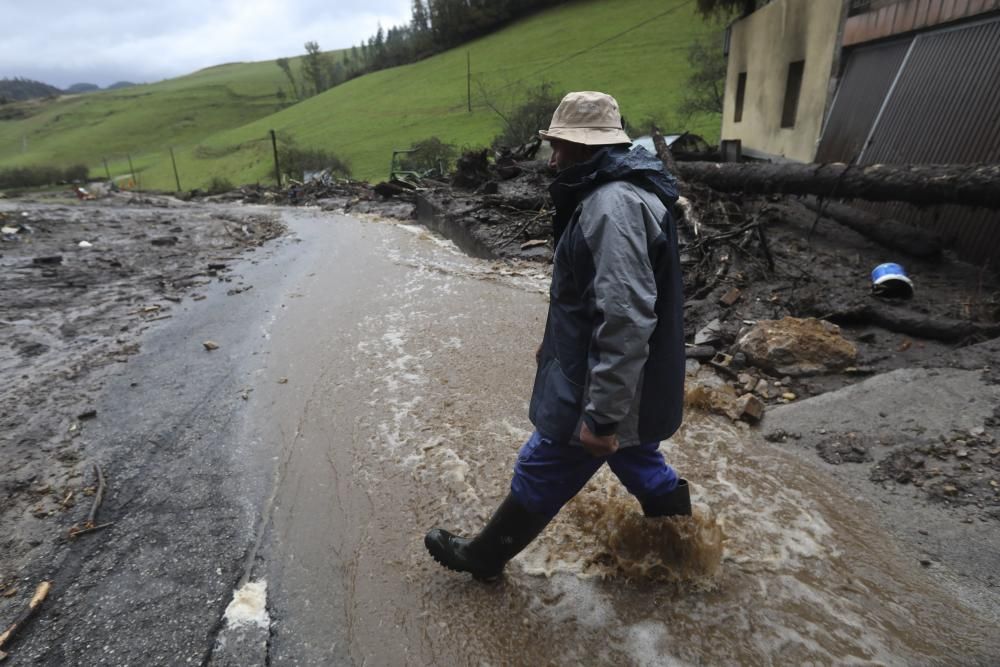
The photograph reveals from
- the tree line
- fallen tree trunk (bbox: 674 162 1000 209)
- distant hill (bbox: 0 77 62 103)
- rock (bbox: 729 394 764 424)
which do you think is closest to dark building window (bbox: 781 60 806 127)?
fallen tree trunk (bbox: 674 162 1000 209)

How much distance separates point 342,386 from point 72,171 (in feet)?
199

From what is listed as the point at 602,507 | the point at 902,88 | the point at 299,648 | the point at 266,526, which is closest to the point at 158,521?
the point at 266,526

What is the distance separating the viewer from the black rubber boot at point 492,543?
2.31m

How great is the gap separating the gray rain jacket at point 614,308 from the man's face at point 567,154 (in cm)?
11

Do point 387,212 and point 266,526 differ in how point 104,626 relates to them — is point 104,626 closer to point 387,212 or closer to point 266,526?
point 266,526

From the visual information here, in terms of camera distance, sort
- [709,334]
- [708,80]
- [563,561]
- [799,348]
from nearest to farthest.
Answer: [563,561] → [799,348] → [709,334] → [708,80]

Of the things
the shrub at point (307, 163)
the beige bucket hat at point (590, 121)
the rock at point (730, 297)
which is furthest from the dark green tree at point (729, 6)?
the shrub at point (307, 163)

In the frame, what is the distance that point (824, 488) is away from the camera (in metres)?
3.24

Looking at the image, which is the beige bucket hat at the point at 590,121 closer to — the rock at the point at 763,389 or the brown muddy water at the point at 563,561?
the brown muddy water at the point at 563,561

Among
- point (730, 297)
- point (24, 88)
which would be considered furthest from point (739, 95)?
point (24, 88)

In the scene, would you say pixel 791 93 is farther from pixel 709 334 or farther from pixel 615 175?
pixel 615 175

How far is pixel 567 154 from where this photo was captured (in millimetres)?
2105

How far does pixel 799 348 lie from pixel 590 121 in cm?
348

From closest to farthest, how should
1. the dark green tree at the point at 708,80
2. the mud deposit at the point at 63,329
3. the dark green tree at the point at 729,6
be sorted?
the mud deposit at the point at 63,329
the dark green tree at the point at 729,6
the dark green tree at the point at 708,80
